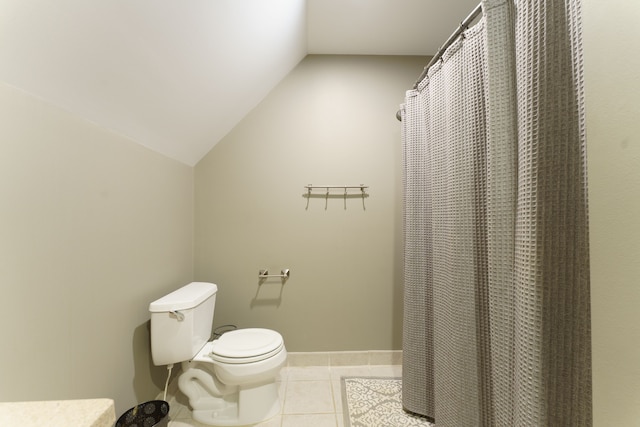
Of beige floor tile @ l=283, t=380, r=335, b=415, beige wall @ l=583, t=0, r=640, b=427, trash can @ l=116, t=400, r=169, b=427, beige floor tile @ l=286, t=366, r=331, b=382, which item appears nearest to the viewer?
beige wall @ l=583, t=0, r=640, b=427

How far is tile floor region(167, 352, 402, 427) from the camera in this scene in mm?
1533

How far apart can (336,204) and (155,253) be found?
1.23m

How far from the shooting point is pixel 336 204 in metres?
2.06

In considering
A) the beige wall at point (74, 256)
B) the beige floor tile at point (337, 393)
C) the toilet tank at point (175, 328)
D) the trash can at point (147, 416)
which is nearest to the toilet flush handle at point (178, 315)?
the toilet tank at point (175, 328)

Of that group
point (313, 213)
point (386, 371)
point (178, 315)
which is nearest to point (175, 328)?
point (178, 315)

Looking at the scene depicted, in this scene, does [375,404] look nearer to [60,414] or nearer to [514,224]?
[514,224]

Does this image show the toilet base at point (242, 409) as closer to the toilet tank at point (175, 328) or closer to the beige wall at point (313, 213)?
the toilet tank at point (175, 328)

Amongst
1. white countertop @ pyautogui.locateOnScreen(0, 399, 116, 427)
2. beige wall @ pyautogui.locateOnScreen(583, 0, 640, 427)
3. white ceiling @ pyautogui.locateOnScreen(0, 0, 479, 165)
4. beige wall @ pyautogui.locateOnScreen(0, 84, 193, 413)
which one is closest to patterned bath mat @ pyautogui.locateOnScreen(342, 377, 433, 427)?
beige wall @ pyautogui.locateOnScreen(583, 0, 640, 427)

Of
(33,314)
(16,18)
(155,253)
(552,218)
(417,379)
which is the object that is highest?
(16,18)

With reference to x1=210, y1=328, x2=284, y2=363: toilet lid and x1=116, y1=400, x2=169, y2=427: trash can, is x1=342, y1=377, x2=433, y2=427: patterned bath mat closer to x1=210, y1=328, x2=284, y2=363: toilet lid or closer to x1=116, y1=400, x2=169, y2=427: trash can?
x1=210, y1=328, x2=284, y2=363: toilet lid

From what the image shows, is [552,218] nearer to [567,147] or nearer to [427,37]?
[567,147]

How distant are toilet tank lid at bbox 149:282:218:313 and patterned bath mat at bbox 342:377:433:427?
42.1 inches

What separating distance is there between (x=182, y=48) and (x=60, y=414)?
1.33 m

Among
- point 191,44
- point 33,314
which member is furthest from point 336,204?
point 33,314
